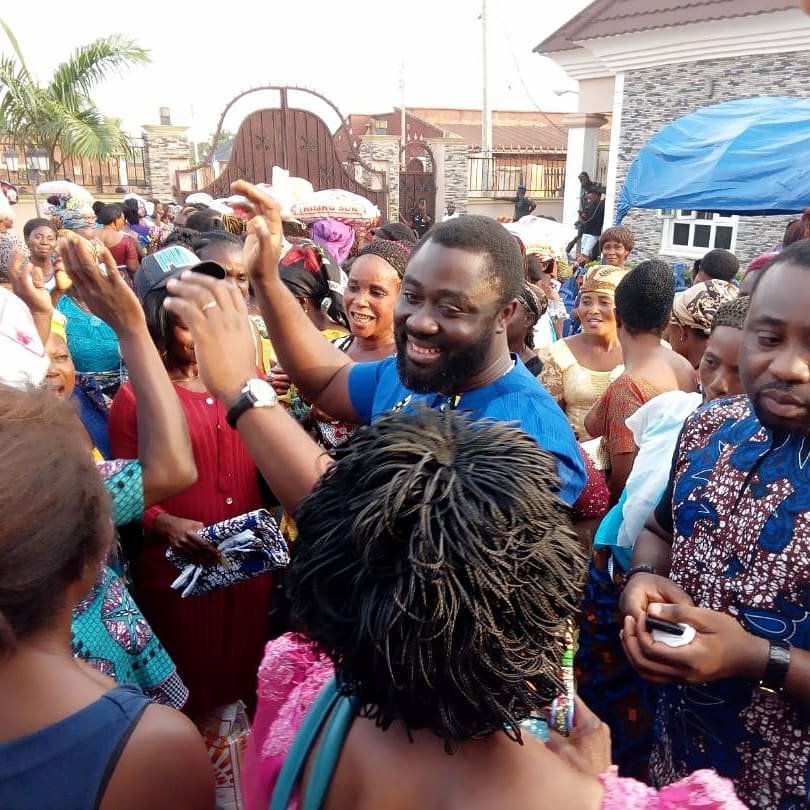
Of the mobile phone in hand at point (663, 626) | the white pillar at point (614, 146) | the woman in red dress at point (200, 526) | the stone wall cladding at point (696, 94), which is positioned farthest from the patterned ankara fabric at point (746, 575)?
the white pillar at point (614, 146)

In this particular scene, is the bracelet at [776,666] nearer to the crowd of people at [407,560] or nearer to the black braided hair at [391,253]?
the crowd of people at [407,560]

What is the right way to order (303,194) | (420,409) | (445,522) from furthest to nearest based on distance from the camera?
(303,194) < (420,409) < (445,522)

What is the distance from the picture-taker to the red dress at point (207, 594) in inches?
91.5

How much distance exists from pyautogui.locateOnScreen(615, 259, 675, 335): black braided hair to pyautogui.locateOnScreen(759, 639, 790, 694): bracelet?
184 centimetres

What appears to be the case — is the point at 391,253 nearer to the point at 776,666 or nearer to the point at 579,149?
the point at 776,666

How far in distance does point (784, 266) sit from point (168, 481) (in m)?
1.47

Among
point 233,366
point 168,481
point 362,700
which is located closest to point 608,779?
point 362,700

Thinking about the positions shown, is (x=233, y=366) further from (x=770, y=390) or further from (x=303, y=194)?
(x=303, y=194)

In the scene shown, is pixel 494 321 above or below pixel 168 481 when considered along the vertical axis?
above

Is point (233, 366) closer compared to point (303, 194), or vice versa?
point (233, 366)

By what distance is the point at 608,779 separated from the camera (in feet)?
3.13

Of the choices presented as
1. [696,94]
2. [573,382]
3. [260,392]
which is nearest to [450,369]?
[260,392]

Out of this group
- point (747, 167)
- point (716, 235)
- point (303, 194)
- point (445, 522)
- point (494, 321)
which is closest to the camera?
point (445, 522)

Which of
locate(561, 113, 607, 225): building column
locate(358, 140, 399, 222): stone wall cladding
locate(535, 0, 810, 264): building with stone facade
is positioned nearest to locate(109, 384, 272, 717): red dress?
locate(535, 0, 810, 264): building with stone facade
